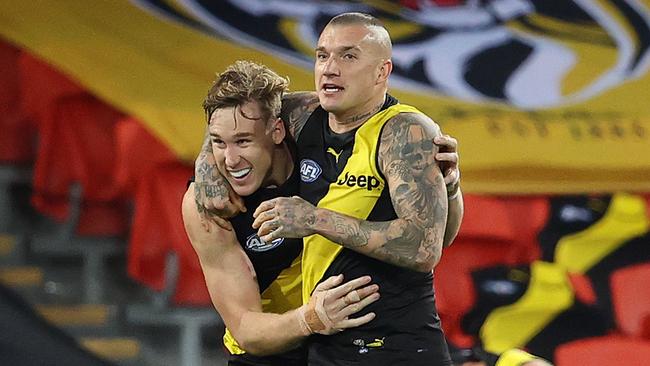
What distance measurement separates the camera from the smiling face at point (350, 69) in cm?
325

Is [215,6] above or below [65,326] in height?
above

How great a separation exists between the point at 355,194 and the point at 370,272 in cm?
18

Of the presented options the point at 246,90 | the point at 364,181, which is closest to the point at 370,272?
the point at 364,181

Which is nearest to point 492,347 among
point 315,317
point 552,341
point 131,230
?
point 552,341

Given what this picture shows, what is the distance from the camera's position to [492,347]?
5.01m

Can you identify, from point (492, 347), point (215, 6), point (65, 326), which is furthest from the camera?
point (215, 6)

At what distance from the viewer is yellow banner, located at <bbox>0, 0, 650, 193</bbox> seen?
533 centimetres

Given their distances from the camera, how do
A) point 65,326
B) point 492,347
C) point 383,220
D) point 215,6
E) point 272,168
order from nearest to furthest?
1. point 383,220
2. point 272,168
3. point 492,347
4. point 65,326
5. point 215,6

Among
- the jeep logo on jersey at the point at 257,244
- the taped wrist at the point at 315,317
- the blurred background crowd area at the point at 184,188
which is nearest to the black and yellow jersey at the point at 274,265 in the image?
the jeep logo on jersey at the point at 257,244

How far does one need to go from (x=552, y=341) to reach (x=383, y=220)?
2039 mm

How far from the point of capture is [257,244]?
351 centimetres

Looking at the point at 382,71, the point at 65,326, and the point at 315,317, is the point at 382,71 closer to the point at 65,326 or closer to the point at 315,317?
the point at 315,317

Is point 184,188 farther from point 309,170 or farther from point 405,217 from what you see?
point 405,217

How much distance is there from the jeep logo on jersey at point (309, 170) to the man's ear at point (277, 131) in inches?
4.1
